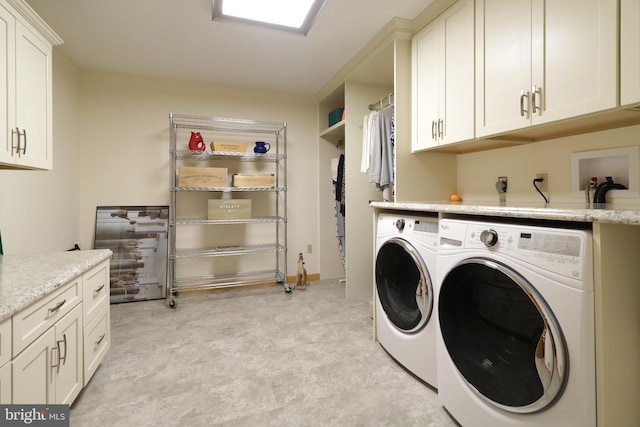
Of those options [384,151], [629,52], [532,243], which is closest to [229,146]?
[384,151]

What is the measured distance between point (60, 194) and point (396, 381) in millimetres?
2974

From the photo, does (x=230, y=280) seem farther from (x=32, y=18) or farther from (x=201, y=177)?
(x=32, y=18)

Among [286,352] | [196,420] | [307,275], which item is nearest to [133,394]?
[196,420]

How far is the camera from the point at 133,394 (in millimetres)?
1561

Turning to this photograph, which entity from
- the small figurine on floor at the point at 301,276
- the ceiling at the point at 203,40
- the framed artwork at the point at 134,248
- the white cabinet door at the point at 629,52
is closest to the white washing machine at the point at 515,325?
the white cabinet door at the point at 629,52

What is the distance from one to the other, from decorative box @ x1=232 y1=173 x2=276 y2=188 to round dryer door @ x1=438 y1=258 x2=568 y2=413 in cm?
224

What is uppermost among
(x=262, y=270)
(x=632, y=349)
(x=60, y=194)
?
(x=60, y=194)

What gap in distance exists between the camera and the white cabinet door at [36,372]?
3.23 ft

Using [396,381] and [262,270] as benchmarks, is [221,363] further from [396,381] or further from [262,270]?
[262,270]

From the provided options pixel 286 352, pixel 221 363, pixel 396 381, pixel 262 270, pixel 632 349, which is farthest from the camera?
pixel 262 270

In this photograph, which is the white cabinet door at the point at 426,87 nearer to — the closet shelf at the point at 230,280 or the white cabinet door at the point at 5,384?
the closet shelf at the point at 230,280

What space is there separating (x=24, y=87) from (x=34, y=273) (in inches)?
34.7

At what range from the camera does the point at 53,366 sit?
120cm

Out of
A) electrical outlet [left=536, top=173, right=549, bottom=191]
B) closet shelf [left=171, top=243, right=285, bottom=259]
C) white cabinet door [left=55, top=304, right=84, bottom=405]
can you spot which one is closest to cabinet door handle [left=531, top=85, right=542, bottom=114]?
electrical outlet [left=536, top=173, right=549, bottom=191]
